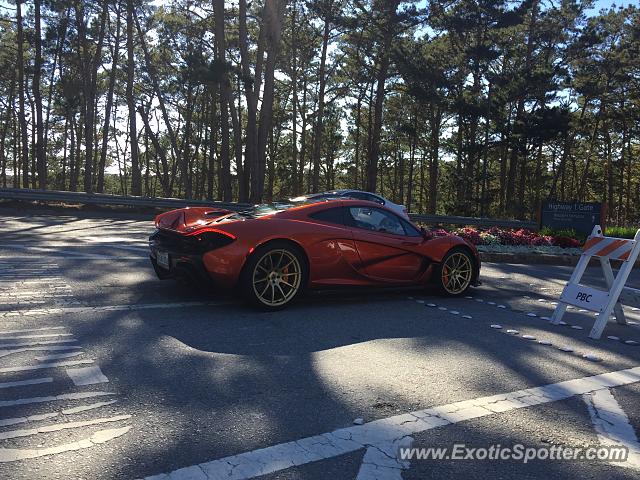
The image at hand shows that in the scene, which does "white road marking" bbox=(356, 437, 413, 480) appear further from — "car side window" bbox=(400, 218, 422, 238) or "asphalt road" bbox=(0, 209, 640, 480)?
"car side window" bbox=(400, 218, 422, 238)

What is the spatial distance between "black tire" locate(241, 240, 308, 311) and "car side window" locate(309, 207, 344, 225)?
556 mm

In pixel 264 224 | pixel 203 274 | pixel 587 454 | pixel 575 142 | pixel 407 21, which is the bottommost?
pixel 587 454

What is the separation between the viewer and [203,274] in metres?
5.52

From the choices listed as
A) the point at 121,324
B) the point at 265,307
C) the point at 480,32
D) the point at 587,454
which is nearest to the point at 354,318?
the point at 265,307

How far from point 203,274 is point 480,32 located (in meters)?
28.8

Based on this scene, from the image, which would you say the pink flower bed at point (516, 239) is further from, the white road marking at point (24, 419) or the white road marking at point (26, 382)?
the white road marking at point (24, 419)

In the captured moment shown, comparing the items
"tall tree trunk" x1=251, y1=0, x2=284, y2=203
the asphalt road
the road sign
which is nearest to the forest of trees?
"tall tree trunk" x1=251, y1=0, x2=284, y2=203

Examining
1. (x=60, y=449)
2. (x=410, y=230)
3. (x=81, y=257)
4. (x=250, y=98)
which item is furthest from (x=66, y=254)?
(x=250, y=98)

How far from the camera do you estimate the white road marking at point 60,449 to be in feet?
8.36

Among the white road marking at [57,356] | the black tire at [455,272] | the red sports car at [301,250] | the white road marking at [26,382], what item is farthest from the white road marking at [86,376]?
the black tire at [455,272]

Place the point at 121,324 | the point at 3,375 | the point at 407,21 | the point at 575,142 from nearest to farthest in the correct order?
the point at 3,375 < the point at 121,324 < the point at 407,21 < the point at 575,142

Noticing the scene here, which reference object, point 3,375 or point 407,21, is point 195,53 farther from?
point 3,375

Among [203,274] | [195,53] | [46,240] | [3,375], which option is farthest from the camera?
[195,53]

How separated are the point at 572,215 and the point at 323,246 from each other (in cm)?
1259
